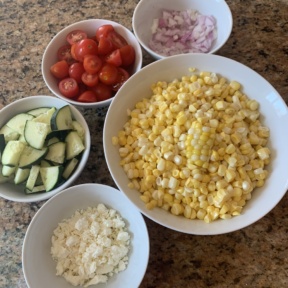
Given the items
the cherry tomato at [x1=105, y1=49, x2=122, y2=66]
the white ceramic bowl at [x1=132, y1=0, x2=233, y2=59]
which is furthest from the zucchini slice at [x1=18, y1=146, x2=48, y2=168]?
the white ceramic bowl at [x1=132, y1=0, x2=233, y2=59]

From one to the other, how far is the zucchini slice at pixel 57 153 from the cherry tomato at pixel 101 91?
26 cm

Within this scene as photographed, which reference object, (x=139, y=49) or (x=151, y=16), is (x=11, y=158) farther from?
(x=151, y=16)

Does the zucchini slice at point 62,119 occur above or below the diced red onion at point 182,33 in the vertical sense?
below

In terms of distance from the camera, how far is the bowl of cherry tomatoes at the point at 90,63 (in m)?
1.54

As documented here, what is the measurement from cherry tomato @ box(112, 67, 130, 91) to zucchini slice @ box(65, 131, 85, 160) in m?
0.28

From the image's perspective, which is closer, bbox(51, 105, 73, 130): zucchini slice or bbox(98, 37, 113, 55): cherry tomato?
bbox(51, 105, 73, 130): zucchini slice

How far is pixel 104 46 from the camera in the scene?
1564 mm

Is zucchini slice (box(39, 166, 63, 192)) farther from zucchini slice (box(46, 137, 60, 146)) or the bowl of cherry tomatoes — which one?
the bowl of cherry tomatoes

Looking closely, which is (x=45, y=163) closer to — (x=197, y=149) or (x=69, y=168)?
(x=69, y=168)

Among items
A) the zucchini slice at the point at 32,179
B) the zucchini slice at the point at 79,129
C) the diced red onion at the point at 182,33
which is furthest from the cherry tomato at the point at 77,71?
the zucchini slice at the point at 32,179

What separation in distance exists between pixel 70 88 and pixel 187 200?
0.66 m

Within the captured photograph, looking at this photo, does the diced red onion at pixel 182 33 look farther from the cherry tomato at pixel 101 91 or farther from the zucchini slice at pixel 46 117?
the zucchini slice at pixel 46 117

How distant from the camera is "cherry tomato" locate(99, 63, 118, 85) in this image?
153cm

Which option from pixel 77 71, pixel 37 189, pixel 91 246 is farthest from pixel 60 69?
pixel 91 246
